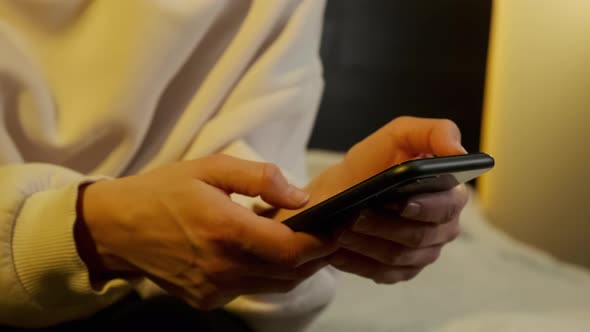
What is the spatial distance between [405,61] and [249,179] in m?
0.79

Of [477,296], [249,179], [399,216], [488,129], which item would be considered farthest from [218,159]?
[488,129]

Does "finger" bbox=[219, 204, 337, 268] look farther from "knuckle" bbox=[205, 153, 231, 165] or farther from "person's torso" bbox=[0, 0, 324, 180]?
"person's torso" bbox=[0, 0, 324, 180]

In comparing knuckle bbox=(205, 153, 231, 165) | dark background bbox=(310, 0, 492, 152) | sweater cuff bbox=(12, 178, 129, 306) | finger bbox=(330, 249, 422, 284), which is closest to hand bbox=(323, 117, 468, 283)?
finger bbox=(330, 249, 422, 284)

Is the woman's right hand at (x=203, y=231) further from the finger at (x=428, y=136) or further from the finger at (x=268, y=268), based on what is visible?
the finger at (x=428, y=136)

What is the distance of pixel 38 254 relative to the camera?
0.56 metres

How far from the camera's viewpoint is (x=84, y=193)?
1.86ft

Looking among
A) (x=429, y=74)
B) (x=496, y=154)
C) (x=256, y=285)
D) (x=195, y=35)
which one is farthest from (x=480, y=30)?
(x=256, y=285)

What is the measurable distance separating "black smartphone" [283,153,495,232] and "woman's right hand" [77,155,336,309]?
0.02 meters

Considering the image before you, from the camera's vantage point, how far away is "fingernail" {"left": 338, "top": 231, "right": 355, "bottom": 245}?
506mm

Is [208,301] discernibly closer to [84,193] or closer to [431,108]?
[84,193]

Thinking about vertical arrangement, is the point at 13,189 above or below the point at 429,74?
above

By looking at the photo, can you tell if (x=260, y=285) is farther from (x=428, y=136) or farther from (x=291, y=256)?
(x=428, y=136)

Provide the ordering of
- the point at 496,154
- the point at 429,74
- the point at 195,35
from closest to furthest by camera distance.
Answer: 1. the point at 195,35
2. the point at 496,154
3. the point at 429,74

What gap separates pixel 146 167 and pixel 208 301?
214 mm
